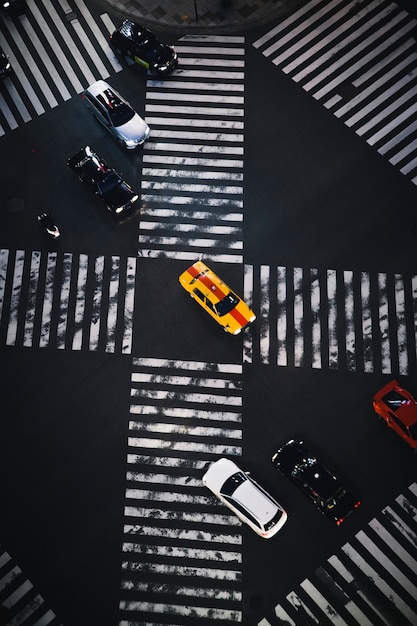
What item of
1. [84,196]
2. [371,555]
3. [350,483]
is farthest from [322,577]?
[84,196]

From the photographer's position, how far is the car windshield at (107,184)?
→ 29.5m

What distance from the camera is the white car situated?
25.1m

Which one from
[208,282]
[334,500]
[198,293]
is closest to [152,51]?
[208,282]

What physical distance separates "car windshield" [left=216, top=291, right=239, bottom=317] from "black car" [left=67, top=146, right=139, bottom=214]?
6.58 m

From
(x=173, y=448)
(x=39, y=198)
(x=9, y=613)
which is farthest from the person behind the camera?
(x=39, y=198)

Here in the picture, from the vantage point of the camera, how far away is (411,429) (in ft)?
86.6

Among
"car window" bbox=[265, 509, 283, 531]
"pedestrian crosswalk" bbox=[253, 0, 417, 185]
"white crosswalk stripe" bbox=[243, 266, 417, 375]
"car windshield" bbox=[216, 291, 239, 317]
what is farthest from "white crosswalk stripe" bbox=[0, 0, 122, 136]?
"car window" bbox=[265, 509, 283, 531]

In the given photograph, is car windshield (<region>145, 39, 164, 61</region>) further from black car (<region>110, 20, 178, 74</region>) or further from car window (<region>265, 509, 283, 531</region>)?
car window (<region>265, 509, 283, 531</region>)

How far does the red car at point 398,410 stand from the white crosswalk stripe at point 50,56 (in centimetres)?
2075

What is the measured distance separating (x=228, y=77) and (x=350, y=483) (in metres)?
20.5

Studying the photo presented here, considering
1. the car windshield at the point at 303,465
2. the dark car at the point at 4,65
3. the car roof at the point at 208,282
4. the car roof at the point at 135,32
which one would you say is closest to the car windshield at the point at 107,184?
the car roof at the point at 208,282

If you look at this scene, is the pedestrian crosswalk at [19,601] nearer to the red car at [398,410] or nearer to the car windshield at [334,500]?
the car windshield at [334,500]

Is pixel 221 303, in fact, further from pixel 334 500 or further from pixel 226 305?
pixel 334 500

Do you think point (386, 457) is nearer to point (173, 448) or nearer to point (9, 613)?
point (173, 448)
